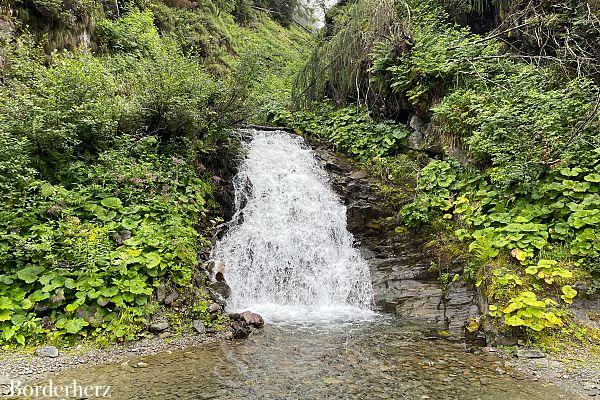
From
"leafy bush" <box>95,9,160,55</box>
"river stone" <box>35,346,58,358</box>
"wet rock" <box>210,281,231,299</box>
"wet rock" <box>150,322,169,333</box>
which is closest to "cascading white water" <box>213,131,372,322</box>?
"wet rock" <box>210,281,231,299</box>

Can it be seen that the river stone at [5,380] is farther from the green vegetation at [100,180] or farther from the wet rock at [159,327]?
the wet rock at [159,327]

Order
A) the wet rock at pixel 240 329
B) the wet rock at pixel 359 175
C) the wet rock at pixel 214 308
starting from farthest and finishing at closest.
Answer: the wet rock at pixel 359 175 → the wet rock at pixel 214 308 → the wet rock at pixel 240 329

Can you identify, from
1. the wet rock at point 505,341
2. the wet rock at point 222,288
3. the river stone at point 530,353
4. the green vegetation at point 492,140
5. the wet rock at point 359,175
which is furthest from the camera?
the wet rock at point 359,175

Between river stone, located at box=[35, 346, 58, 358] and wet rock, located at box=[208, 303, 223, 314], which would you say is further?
wet rock, located at box=[208, 303, 223, 314]

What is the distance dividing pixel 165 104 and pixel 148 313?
4736mm

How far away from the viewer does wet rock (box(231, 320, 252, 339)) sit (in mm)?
5934

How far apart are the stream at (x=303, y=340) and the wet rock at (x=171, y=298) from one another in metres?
1.03

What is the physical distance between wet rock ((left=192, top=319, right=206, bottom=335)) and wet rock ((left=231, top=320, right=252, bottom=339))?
1.46ft

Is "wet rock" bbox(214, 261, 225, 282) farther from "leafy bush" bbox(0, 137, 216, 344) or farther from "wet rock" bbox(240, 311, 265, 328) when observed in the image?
"wet rock" bbox(240, 311, 265, 328)

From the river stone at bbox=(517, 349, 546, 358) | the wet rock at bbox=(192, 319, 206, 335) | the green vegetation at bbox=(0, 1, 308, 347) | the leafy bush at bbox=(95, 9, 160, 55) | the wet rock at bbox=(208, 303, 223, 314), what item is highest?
the leafy bush at bbox=(95, 9, 160, 55)

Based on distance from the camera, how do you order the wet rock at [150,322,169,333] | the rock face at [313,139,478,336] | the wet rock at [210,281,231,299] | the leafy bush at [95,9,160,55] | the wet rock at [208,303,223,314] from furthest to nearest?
the leafy bush at [95,9,160,55]
the wet rock at [210,281,231,299]
the rock face at [313,139,478,336]
the wet rock at [208,303,223,314]
the wet rock at [150,322,169,333]

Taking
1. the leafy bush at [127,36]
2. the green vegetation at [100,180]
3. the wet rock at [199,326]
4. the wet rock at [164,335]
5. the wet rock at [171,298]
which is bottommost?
the wet rock at [164,335]

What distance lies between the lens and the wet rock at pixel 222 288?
24.5 feet

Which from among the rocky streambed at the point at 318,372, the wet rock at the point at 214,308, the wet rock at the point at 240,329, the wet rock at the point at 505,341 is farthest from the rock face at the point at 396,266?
the wet rock at the point at 214,308
